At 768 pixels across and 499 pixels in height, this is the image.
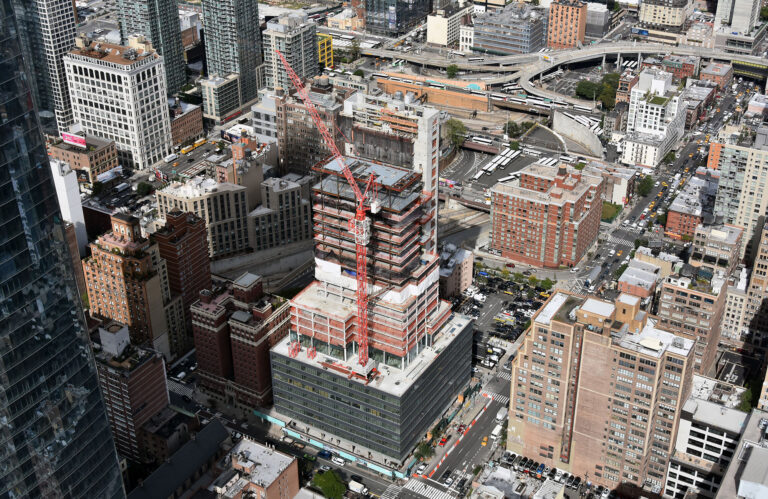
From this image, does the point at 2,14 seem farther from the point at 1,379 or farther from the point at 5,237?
the point at 1,379

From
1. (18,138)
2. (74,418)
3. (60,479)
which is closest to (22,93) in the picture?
(18,138)

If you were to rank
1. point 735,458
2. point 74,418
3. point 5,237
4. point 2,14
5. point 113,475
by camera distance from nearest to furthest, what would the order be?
1. point 2,14
2. point 5,237
3. point 74,418
4. point 113,475
5. point 735,458

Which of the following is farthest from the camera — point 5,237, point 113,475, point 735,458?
point 735,458

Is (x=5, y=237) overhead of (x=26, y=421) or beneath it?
overhead

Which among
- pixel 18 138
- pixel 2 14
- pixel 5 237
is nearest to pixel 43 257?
pixel 5 237

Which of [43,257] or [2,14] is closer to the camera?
[2,14]

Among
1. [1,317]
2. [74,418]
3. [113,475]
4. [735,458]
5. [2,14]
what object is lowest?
[735,458]
